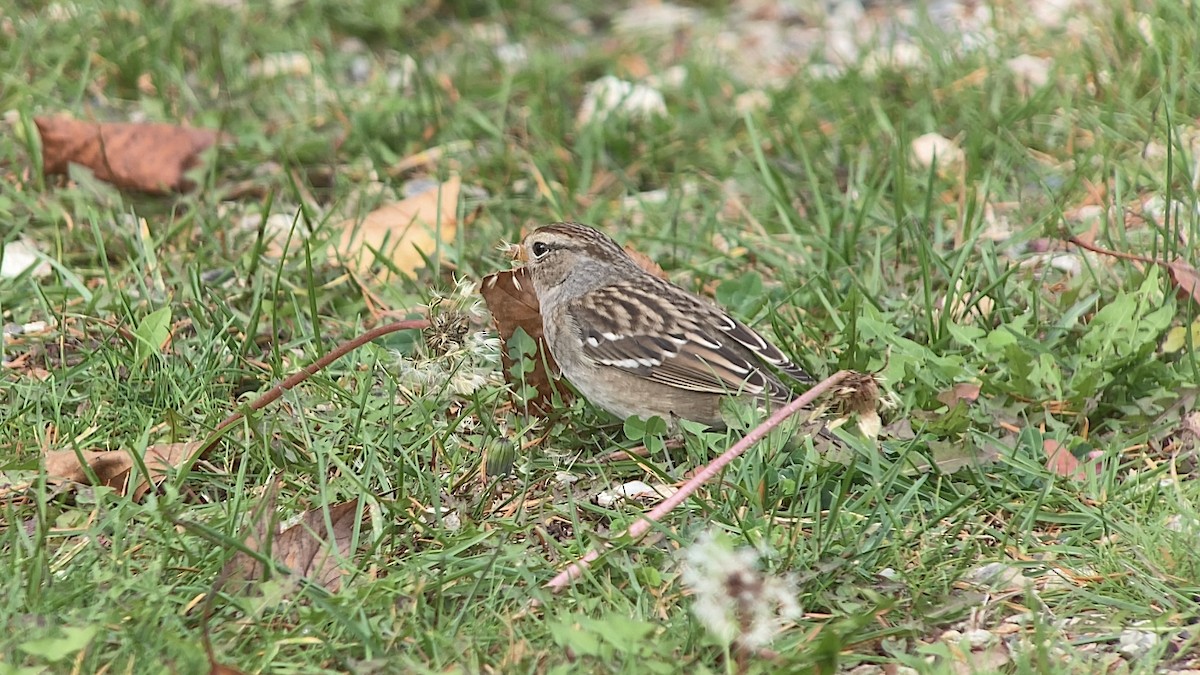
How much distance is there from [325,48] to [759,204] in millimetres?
2698

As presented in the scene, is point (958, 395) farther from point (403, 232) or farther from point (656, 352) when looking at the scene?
point (403, 232)

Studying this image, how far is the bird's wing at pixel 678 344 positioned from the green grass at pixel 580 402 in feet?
0.76

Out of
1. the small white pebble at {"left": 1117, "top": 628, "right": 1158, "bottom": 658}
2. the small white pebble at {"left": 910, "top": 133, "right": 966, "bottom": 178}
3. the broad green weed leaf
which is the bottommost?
the small white pebble at {"left": 1117, "top": 628, "right": 1158, "bottom": 658}

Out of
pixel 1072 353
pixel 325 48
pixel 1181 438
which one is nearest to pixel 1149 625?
pixel 1181 438

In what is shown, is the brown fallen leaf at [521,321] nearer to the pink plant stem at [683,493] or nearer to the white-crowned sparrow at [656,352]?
the white-crowned sparrow at [656,352]

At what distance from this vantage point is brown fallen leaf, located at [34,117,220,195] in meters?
5.94

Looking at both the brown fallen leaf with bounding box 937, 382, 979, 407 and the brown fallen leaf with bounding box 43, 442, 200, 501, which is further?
the brown fallen leaf with bounding box 937, 382, 979, 407

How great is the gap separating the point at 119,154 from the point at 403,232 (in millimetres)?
1330

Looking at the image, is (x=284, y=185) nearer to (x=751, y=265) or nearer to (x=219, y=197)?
(x=219, y=197)

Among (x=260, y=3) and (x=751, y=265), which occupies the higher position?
(x=260, y=3)

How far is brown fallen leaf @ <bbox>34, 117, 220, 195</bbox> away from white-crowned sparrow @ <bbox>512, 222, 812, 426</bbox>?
202cm

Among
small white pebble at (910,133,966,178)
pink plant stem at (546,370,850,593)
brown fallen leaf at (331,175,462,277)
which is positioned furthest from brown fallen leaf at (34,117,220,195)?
pink plant stem at (546,370,850,593)

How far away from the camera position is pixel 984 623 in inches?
138

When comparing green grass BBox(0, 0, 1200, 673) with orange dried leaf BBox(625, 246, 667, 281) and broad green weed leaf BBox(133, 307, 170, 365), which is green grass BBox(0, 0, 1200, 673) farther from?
orange dried leaf BBox(625, 246, 667, 281)
